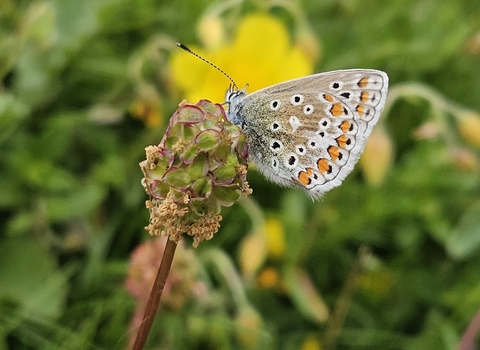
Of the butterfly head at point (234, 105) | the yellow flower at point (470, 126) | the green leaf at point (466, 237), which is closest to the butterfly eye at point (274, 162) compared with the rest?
the butterfly head at point (234, 105)

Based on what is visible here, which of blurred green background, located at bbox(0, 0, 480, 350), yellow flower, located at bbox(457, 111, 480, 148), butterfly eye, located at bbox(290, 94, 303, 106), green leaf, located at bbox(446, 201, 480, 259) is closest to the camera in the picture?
butterfly eye, located at bbox(290, 94, 303, 106)

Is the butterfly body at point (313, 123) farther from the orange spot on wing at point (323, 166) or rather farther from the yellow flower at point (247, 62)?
the yellow flower at point (247, 62)

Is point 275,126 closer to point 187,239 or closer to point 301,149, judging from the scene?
point 301,149

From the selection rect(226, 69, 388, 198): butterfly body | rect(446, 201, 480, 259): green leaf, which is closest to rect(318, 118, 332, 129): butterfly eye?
rect(226, 69, 388, 198): butterfly body

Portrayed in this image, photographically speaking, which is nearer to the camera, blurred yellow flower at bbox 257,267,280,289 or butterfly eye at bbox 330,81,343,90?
butterfly eye at bbox 330,81,343,90

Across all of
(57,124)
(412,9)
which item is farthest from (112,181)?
(412,9)

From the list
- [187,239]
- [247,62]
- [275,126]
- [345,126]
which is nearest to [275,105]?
[275,126]

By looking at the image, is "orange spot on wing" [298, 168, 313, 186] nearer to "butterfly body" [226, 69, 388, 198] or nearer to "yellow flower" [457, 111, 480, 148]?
"butterfly body" [226, 69, 388, 198]

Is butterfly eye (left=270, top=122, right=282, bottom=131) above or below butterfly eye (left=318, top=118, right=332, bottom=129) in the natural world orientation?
below

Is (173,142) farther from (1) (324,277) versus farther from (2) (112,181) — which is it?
(1) (324,277)

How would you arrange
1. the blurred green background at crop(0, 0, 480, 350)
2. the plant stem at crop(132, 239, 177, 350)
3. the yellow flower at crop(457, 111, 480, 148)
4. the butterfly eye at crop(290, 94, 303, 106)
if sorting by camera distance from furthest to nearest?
the yellow flower at crop(457, 111, 480, 148), the blurred green background at crop(0, 0, 480, 350), the butterfly eye at crop(290, 94, 303, 106), the plant stem at crop(132, 239, 177, 350)
